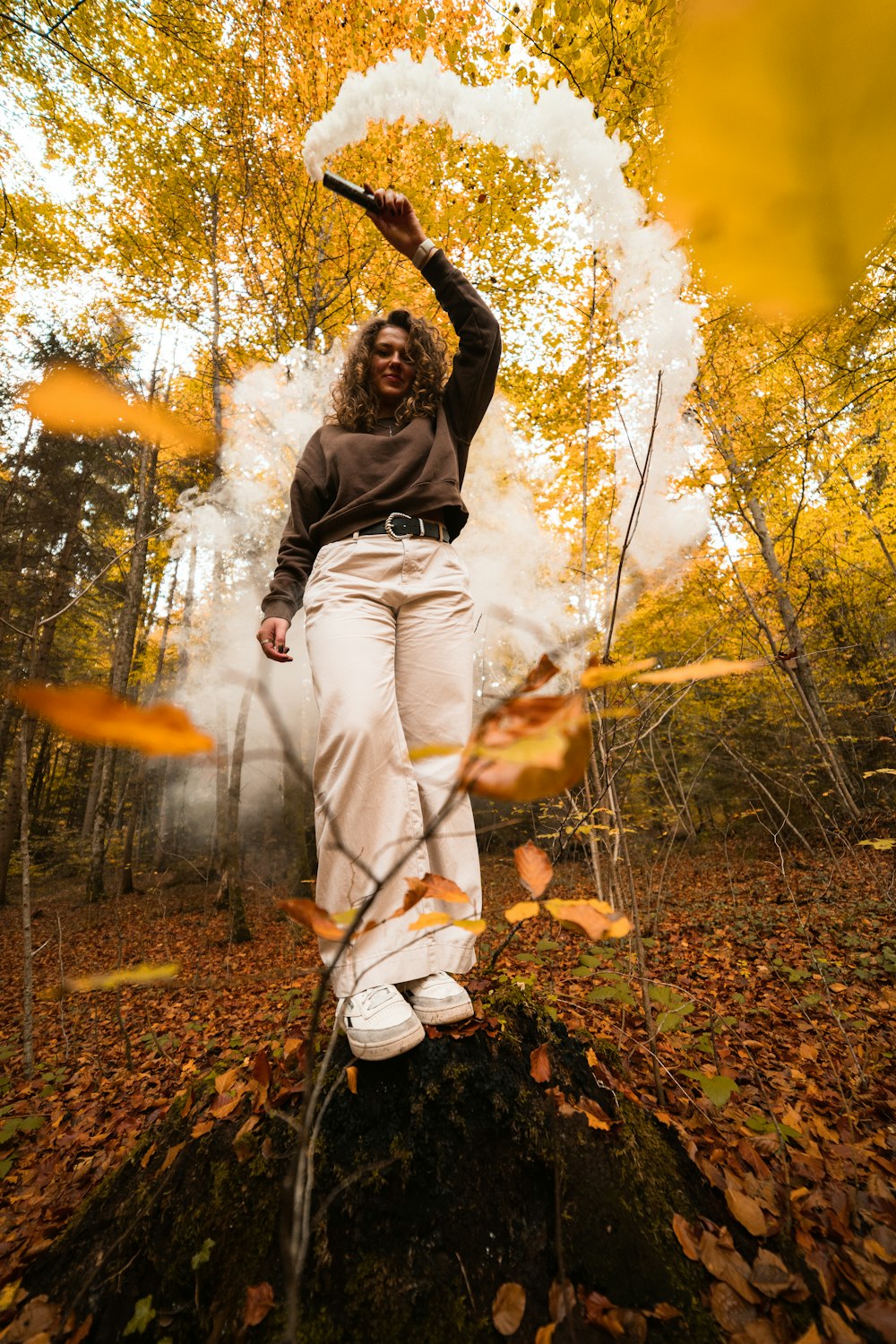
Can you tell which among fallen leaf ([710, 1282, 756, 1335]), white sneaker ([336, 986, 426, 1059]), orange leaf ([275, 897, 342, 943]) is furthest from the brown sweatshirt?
fallen leaf ([710, 1282, 756, 1335])

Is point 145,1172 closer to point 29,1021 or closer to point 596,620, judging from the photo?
point 29,1021

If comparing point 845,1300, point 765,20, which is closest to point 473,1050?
point 845,1300

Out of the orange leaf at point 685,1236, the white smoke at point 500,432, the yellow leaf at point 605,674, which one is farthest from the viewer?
the white smoke at point 500,432

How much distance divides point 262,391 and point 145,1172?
7.38m

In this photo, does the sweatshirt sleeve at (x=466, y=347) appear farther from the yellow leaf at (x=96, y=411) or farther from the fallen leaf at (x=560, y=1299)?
the yellow leaf at (x=96, y=411)

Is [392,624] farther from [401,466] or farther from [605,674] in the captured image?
[605,674]

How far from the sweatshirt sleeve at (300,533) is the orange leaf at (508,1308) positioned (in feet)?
5.14

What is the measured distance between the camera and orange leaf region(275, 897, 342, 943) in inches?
23.0

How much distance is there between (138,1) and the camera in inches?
181

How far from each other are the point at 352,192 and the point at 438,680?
143cm

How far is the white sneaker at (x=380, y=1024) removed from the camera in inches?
43.1

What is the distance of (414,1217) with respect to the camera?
0.91 meters

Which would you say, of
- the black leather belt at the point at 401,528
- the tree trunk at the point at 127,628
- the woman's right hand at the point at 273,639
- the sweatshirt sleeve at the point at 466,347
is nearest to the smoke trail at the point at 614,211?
the sweatshirt sleeve at the point at 466,347

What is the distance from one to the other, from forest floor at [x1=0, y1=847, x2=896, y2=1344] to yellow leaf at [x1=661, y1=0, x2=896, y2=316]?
1.35 meters
